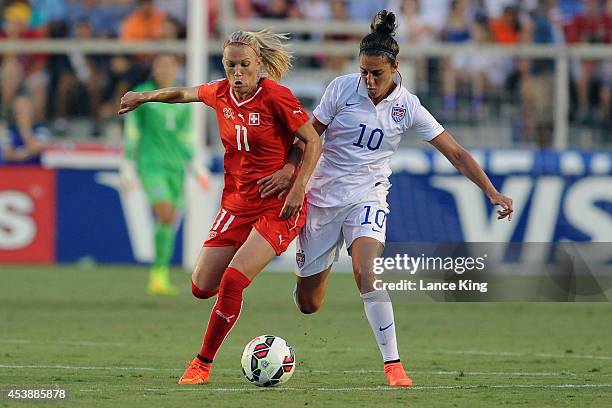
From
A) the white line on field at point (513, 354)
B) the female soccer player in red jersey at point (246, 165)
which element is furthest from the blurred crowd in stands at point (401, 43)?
the female soccer player in red jersey at point (246, 165)

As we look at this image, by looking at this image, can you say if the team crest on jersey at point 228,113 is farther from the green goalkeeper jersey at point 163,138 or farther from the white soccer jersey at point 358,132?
the green goalkeeper jersey at point 163,138

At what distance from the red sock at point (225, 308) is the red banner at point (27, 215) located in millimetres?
10350

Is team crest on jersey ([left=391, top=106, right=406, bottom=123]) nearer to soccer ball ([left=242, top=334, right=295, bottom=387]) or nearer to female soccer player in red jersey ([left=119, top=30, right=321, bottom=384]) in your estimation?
female soccer player in red jersey ([left=119, top=30, right=321, bottom=384])

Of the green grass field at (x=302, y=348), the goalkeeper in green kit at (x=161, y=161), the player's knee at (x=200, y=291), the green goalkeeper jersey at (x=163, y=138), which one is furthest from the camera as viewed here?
the green goalkeeper jersey at (x=163, y=138)

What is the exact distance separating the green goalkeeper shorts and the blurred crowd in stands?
179 inches

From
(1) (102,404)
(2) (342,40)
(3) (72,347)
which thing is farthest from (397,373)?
(2) (342,40)

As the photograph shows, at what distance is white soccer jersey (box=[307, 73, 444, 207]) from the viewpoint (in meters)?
8.41

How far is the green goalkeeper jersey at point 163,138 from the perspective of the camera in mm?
15211

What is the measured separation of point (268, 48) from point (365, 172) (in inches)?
40.7

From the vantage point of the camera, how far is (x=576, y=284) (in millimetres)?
9844

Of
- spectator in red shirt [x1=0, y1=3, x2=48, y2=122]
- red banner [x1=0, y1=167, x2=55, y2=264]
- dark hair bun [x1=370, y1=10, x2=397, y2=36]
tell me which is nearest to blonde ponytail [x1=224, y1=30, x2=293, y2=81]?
dark hair bun [x1=370, y1=10, x2=397, y2=36]

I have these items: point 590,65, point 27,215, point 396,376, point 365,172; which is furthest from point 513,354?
point 590,65

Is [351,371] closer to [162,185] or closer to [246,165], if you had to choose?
[246,165]

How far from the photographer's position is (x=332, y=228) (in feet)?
28.3
